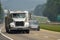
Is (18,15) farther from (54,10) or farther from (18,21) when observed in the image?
(54,10)

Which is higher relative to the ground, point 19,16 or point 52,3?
point 19,16

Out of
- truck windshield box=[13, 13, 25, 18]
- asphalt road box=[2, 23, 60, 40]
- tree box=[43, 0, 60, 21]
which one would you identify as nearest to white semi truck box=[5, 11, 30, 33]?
truck windshield box=[13, 13, 25, 18]

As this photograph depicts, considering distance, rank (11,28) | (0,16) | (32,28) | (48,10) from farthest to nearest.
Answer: (48,10) < (0,16) < (32,28) < (11,28)

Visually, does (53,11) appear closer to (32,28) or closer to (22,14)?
(32,28)

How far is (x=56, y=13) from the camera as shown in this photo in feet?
541

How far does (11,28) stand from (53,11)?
12660cm

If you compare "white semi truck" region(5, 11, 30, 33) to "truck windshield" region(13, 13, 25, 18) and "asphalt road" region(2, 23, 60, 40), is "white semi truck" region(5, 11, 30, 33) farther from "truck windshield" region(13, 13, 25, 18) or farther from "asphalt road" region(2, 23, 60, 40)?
"asphalt road" region(2, 23, 60, 40)

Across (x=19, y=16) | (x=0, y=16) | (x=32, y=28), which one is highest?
(x=19, y=16)

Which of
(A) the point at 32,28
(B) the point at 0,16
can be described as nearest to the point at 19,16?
(A) the point at 32,28

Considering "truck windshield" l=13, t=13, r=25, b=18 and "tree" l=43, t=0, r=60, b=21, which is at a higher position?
"truck windshield" l=13, t=13, r=25, b=18

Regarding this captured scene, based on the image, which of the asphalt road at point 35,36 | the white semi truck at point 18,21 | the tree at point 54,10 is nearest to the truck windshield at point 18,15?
the white semi truck at point 18,21

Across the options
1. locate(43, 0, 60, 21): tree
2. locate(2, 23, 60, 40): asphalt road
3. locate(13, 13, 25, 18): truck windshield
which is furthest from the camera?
locate(43, 0, 60, 21): tree

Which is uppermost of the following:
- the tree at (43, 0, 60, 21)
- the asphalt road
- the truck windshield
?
the truck windshield

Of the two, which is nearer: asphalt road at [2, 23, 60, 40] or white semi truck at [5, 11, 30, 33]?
asphalt road at [2, 23, 60, 40]
